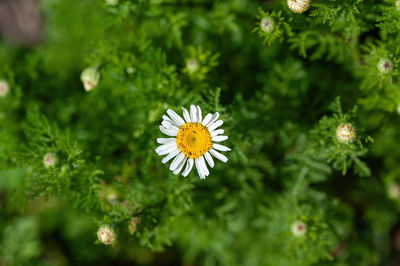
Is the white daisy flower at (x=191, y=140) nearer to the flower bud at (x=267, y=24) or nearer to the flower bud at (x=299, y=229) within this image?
the flower bud at (x=267, y=24)

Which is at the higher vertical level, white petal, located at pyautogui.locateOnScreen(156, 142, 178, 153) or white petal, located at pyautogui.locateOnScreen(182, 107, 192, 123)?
white petal, located at pyautogui.locateOnScreen(182, 107, 192, 123)

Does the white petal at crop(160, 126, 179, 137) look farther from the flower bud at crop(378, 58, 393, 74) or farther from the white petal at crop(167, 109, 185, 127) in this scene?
the flower bud at crop(378, 58, 393, 74)

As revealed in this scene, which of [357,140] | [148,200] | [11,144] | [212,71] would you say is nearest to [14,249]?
[11,144]

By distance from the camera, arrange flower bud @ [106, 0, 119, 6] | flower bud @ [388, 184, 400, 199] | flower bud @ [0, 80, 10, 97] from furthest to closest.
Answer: flower bud @ [388, 184, 400, 199] < flower bud @ [0, 80, 10, 97] < flower bud @ [106, 0, 119, 6]

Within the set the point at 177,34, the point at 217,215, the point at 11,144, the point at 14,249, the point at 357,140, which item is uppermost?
the point at 177,34

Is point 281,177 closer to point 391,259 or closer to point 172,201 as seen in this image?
point 172,201

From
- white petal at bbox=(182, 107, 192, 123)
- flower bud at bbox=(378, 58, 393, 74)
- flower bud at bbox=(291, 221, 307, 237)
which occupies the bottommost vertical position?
white petal at bbox=(182, 107, 192, 123)

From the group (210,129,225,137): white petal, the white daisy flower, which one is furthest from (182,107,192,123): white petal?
(210,129,225,137): white petal

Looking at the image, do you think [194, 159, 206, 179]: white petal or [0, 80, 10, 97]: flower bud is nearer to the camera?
[194, 159, 206, 179]: white petal
